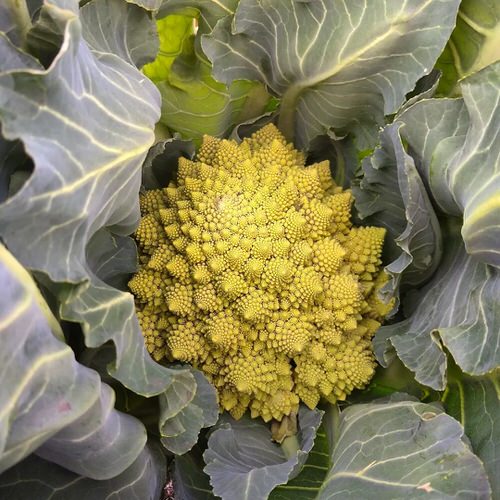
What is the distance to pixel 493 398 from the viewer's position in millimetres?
1102

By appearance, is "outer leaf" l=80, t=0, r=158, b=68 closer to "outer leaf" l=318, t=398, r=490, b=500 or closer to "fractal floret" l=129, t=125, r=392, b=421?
"fractal floret" l=129, t=125, r=392, b=421

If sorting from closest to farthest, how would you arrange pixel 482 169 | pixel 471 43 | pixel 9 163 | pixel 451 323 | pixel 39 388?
pixel 39 388 → pixel 9 163 → pixel 482 169 → pixel 451 323 → pixel 471 43

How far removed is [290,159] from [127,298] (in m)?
0.55

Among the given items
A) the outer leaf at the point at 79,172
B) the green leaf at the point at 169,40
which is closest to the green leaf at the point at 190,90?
the green leaf at the point at 169,40

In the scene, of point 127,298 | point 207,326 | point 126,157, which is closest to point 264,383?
point 207,326

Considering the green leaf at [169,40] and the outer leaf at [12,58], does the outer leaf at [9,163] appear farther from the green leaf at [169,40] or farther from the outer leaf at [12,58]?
the green leaf at [169,40]

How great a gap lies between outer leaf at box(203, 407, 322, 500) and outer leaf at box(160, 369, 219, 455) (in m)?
0.06

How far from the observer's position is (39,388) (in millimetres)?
749

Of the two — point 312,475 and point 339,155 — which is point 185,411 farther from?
point 339,155

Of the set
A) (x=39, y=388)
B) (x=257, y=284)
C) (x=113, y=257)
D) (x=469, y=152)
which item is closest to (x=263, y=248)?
(x=257, y=284)

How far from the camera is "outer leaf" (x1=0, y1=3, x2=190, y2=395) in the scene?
2.49 feet

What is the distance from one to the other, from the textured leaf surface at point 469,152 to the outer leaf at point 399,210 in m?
0.04

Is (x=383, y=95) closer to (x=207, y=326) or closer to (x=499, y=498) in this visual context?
(x=207, y=326)

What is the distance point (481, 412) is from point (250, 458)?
1.36 ft
